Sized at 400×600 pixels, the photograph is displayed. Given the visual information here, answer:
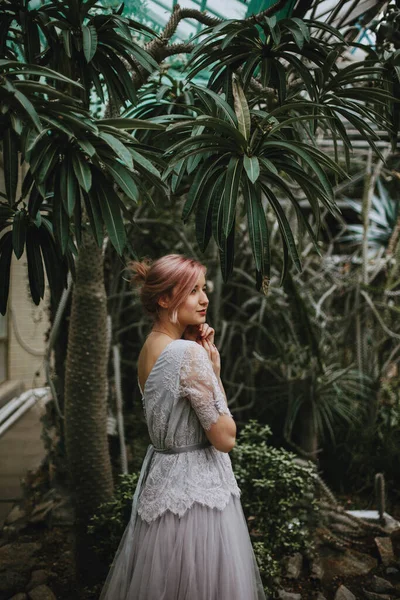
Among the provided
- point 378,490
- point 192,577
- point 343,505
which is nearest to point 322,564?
point 378,490

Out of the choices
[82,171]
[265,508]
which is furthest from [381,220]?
[82,171]

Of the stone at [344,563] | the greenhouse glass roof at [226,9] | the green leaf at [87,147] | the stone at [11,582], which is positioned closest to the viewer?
the green leaf at [87,147]

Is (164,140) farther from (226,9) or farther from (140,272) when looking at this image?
(226,9)

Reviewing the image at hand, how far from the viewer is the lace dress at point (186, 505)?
185 centimetres

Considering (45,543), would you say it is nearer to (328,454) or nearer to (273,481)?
(273,481)

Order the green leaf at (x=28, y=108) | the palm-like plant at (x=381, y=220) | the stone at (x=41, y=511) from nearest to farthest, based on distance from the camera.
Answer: the green leaf at (x=28, y=108), the stone at (x=41, y=511), the palm-like plant at (x=381, y=220)

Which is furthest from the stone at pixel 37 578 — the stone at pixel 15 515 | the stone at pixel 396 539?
the stone at pixel 396 539

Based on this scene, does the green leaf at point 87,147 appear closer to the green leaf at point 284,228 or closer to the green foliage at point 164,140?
the green foliage at point 164,140

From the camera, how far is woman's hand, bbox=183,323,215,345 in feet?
6.69

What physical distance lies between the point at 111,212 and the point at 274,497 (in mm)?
1962

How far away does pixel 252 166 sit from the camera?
184 centimetres

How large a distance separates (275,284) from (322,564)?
227 cm

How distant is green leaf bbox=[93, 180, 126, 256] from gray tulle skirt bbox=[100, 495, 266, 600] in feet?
2.95

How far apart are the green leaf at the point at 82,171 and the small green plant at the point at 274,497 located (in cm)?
199
